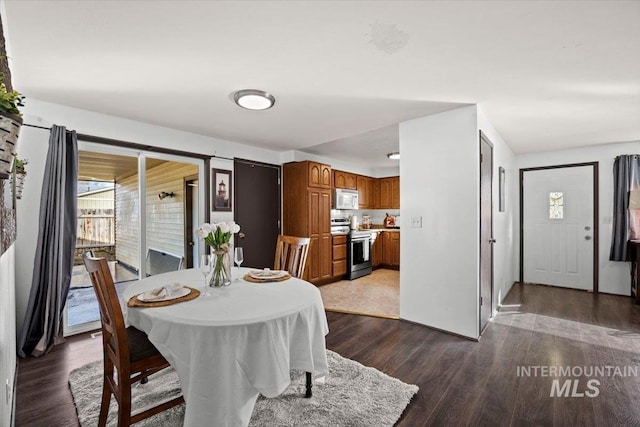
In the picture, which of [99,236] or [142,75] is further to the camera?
[99,236]

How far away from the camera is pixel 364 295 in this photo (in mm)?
4516

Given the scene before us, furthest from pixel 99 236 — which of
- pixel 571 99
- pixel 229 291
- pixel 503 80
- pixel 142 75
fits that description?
pixel 571 99

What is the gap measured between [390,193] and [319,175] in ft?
8.36

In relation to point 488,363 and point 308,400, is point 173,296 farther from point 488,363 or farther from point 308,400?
point 488,363

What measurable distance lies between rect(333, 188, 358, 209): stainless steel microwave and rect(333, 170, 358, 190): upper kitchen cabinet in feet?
0.37

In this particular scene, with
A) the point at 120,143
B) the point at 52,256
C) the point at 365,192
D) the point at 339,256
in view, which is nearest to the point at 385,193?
the point at 365,192

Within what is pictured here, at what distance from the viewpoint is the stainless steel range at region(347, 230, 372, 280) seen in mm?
5637

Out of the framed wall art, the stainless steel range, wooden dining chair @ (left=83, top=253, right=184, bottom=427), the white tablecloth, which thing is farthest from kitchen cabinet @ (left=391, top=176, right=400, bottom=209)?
wooden dining chair @ (left=83, top=253, right=184, bottom=427)

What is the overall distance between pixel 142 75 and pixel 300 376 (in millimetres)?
2597

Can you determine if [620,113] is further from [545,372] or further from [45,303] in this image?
[45,303]

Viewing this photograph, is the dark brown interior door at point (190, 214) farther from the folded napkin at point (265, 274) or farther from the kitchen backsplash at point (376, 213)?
the kitchen backsplash at point (376, 213)

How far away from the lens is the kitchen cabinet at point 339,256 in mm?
5426

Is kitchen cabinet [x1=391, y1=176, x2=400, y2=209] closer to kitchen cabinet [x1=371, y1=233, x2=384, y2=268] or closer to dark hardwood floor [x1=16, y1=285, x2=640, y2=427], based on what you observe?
kitchen cabinet [x1=371, y1=233, x2=384, y2=268]

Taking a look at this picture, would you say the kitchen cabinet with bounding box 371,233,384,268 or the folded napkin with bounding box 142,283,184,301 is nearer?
the folded napkin with bounding box 142,283,184,301
